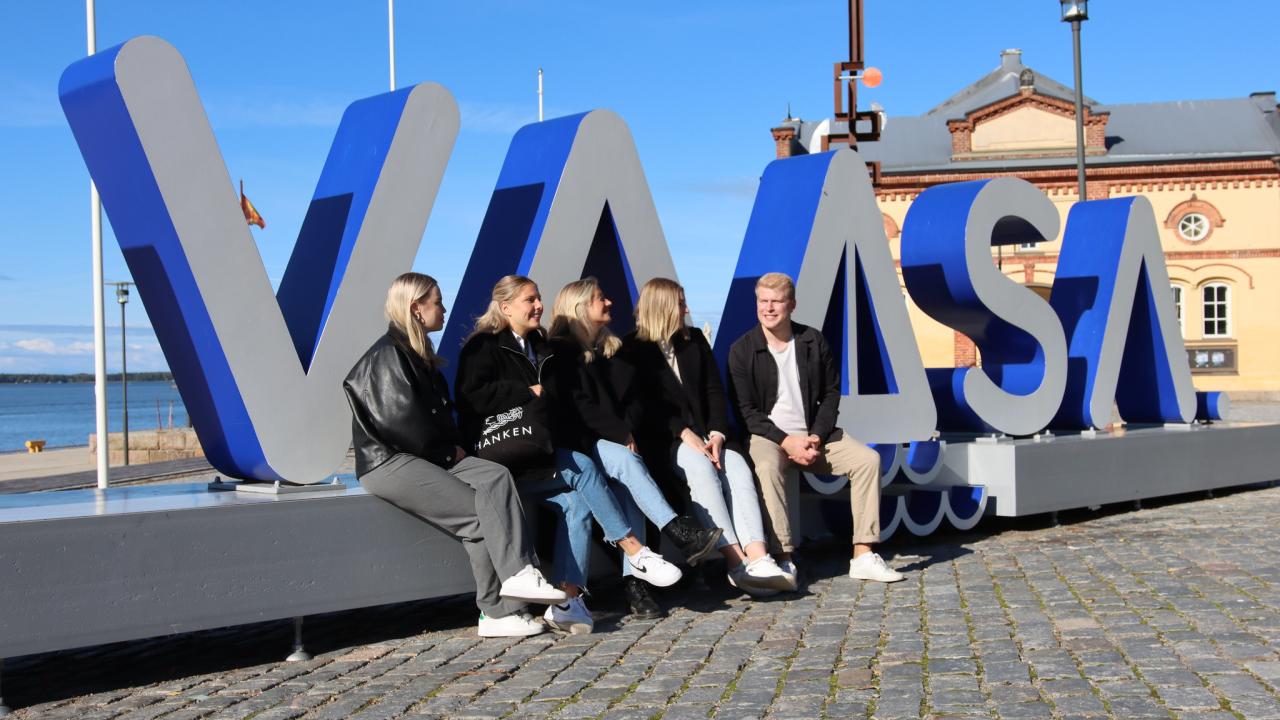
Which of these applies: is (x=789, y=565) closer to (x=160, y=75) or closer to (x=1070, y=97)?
(x=160, y=75)

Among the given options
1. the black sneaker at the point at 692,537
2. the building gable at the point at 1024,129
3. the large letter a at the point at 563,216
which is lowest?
the black sneaker at the point at 692,537

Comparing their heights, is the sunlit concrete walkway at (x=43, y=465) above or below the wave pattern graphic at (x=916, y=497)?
below

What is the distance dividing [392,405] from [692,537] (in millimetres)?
1637

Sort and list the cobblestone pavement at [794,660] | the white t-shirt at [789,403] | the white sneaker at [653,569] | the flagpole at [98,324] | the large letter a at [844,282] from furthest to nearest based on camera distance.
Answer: the flagpole at [98,324] → the large letter a at [844,282] → the white t-shirt at [789,403] → the white sneaker at [653,569] → the cobblestone pavement at [794,660]

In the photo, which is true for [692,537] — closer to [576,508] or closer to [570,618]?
[576,508]

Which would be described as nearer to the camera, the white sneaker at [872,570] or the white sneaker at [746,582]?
the white sneaker at [746,582]

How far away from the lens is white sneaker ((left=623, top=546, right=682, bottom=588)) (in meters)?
6.20

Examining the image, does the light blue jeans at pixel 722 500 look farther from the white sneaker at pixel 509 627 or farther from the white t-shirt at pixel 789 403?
the white sneaker at pixel 509 627

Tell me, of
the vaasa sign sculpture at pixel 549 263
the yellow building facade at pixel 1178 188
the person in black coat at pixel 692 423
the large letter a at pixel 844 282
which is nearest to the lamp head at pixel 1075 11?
the vaasa sign sculpture at pixel 549 263

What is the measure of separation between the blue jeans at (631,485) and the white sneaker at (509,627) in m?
0.63

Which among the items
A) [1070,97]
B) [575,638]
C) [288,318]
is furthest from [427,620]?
[1070,97]

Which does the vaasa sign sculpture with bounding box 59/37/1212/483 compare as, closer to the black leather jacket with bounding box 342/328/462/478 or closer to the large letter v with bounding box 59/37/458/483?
the large letter v with bounding box 59/37/458/483

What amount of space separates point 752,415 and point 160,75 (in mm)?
3595

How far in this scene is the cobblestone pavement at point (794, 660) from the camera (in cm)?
465
